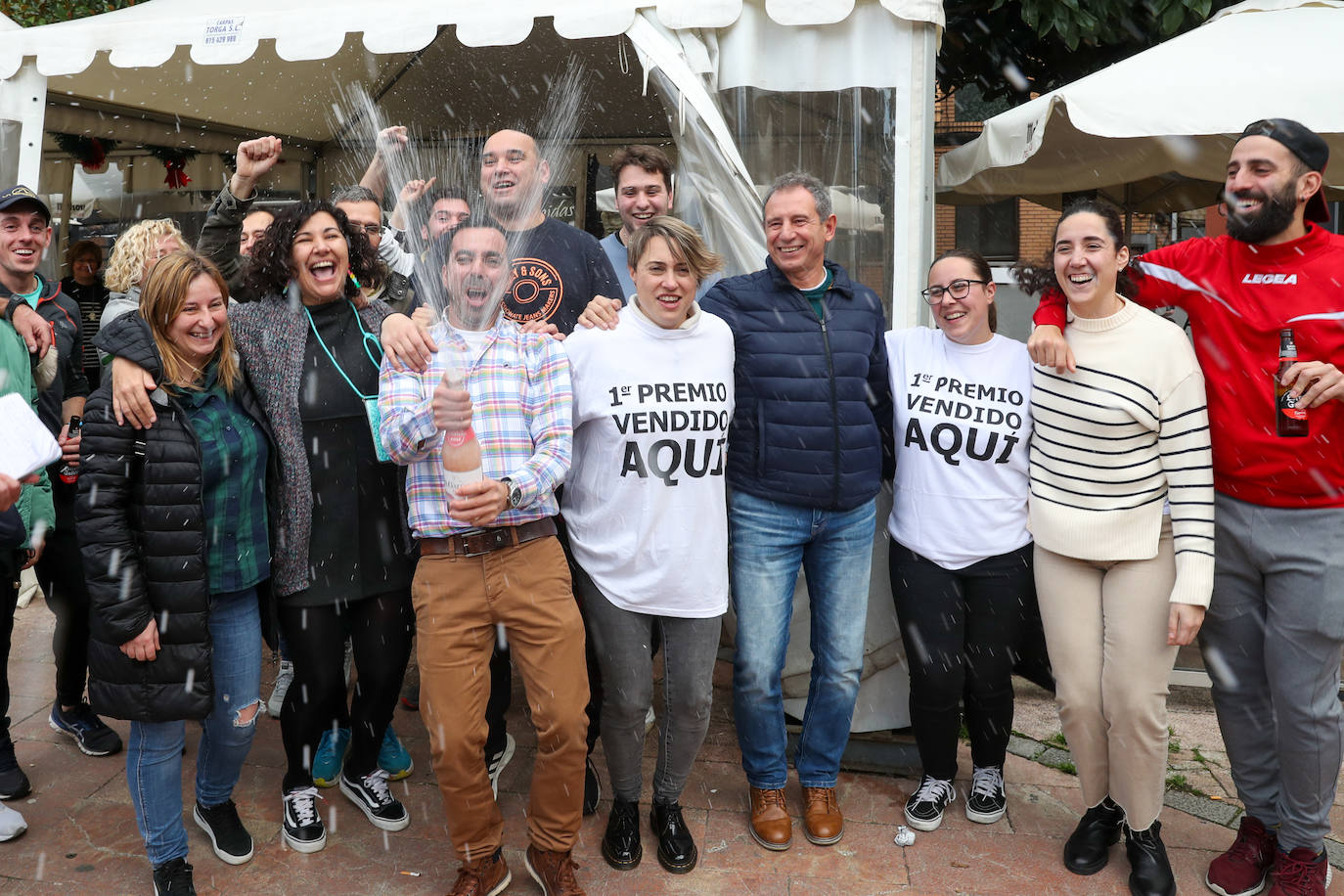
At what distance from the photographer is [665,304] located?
3094 mm

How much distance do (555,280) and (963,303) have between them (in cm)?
138

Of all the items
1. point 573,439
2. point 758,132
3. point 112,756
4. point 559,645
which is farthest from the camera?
point 758,132

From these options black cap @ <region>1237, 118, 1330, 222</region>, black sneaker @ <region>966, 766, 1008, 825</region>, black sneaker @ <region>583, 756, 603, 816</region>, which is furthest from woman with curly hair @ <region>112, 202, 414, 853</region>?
black cap @ <region>1237, 118, 1330, 222</region>

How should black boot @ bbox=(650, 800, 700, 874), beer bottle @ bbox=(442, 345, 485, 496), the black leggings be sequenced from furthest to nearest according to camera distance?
1. black boot @ bbox=(650, 800, 700, 874)
2. the black leggings
3. beer bottle @ bbox=(442, 345, 485, 496)

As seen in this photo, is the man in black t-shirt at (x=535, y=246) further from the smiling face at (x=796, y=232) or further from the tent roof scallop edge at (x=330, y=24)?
the tent roof scallop edge at (x=330, y=24)

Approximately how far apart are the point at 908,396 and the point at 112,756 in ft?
11.0

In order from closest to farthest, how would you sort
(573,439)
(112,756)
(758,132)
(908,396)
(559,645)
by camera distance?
(559,645)
(573,439)
(908,396)
(112,756)
(758,132)

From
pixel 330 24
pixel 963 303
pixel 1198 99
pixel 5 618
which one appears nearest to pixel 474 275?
pixel 963 303

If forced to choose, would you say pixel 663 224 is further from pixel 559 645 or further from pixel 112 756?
pixel 112 756

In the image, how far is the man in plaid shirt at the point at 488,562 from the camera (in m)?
2.84

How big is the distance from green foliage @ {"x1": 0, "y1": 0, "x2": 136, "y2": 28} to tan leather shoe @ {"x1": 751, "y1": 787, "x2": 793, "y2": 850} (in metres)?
9.23

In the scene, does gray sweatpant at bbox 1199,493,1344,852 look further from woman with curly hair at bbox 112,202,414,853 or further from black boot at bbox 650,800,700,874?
woman with curly hair at bbox 112,202,414,853

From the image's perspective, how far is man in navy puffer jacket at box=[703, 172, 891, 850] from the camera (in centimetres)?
333

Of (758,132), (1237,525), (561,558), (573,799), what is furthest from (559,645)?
(758,132)
